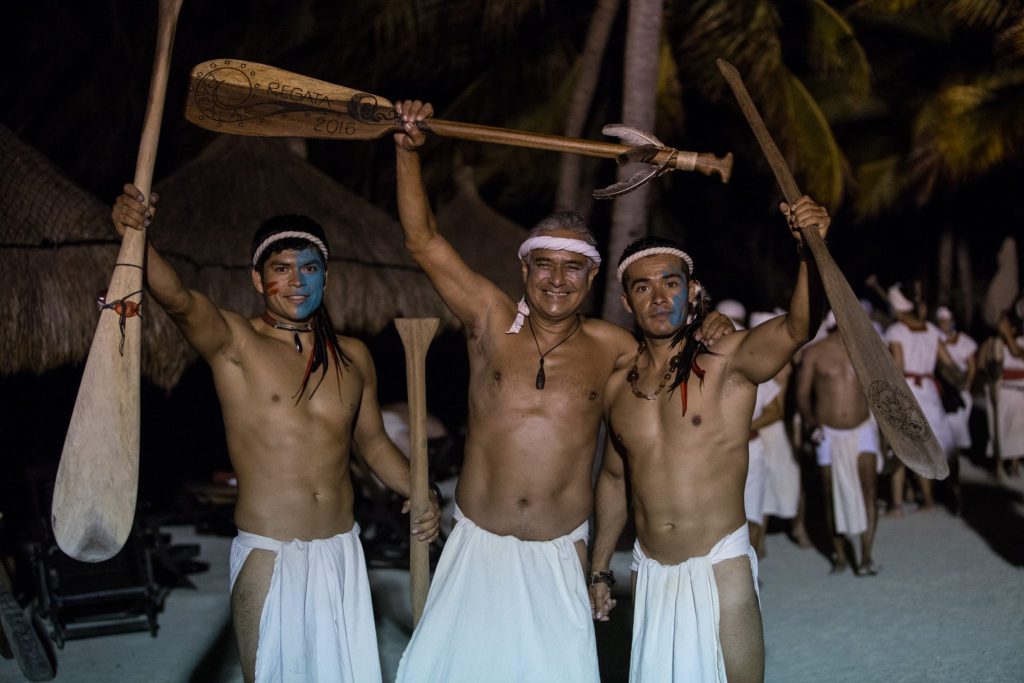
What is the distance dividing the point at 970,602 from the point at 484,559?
180 inches

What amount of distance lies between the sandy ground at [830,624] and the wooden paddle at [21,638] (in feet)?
3.92

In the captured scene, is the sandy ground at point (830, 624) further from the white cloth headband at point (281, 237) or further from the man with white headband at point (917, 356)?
the white cloth headband at point (281, 237)

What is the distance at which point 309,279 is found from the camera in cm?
441

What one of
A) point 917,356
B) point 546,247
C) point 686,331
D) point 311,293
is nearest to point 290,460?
point 311,293

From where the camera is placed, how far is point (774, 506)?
894cm

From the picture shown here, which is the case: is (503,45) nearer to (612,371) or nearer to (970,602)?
(970,602)

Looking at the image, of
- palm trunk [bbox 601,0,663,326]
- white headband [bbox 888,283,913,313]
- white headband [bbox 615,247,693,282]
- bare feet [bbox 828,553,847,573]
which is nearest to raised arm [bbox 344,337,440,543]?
white headband [bbox 615,247,693,282]

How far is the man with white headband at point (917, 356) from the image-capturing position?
1037 cm

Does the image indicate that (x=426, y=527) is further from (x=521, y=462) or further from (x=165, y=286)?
(x=165, y=286)

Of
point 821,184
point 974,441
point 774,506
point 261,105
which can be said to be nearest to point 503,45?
point 821,184

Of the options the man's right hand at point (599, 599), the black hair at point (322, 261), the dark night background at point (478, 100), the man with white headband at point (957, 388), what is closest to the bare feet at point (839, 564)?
the man with white headband at point (957, 388)

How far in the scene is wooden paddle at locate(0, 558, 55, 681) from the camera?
4539 mm

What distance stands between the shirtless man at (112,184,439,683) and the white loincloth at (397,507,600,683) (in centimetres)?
21

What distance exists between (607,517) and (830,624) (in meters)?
2.98
